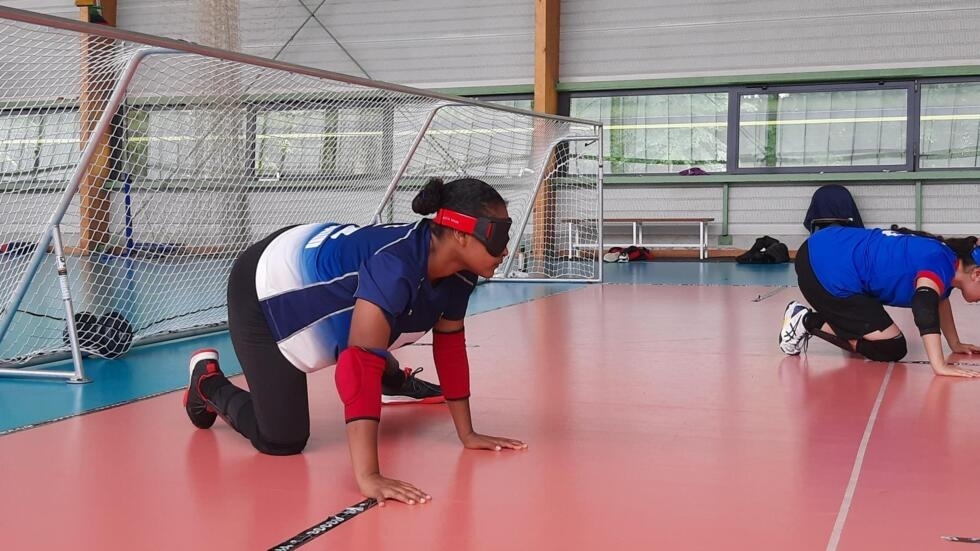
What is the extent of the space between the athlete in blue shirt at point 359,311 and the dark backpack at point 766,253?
10.4 metres

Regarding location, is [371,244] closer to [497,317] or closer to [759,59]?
[497,317]

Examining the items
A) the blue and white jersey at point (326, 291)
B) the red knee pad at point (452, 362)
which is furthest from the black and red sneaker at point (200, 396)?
the red knee pad at point (452, 362)

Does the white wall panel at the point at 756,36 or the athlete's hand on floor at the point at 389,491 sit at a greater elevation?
the white wall panel at the point at 756,36

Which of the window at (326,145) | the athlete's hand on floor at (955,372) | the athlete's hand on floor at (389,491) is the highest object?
the window at (326,145)

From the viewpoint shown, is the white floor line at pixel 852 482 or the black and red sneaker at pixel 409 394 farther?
the black and red sneaker at pixel 409 394

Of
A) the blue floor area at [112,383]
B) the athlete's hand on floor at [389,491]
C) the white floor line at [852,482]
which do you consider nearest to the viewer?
the white floor line at [852,482]

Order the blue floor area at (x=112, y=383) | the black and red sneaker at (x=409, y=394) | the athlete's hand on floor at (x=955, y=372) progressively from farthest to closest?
the athlete's hand on floor at (x=955, y=372) < the black and red sneaker at (x=409, y=394) < the blue floor area at (x=112, y=383)

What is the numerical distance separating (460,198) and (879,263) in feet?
9.78

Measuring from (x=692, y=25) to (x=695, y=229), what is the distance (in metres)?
2.83

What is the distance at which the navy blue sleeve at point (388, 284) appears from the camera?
2.62 metres

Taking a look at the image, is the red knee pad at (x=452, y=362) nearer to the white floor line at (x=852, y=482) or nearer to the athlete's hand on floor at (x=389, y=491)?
Result: the athlete's hand on floor at (x=389, y=491)

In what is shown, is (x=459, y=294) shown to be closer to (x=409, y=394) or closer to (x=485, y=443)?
(x=485, y=443)

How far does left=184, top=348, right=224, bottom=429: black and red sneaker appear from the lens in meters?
3.49

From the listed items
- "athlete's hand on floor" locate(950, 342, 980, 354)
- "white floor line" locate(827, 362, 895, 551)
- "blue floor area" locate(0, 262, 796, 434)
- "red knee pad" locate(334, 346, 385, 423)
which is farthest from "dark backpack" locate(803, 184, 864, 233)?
"red knee pad" locate(334, 346, 385, 423)
